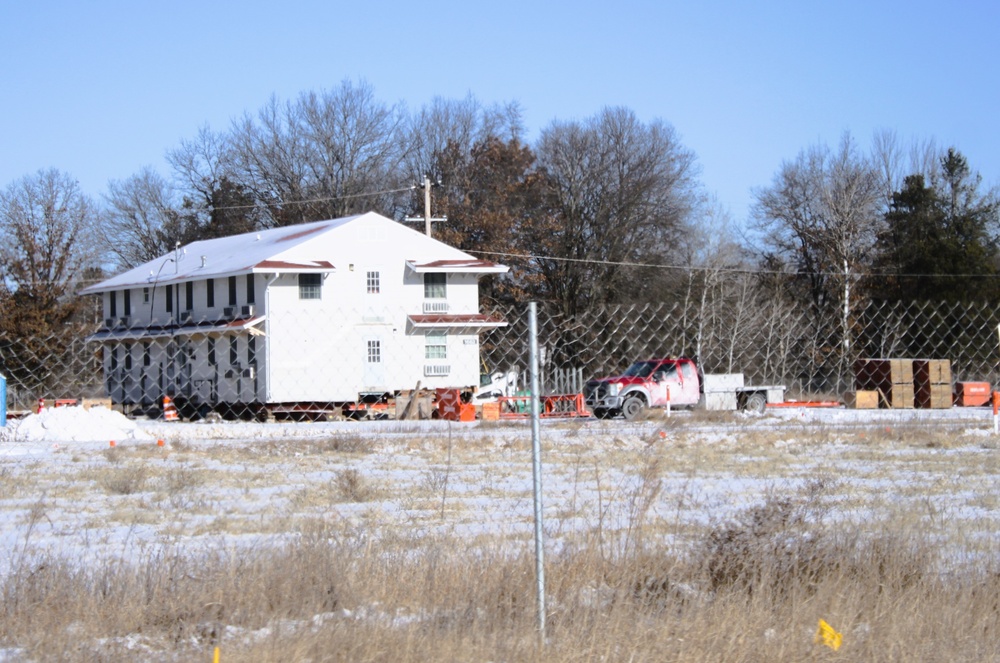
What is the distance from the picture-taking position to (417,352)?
1794 inches

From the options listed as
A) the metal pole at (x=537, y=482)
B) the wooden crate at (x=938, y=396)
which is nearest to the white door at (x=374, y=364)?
the wooden crate at (x=938, y=396)

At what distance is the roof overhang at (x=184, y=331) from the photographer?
42.2 metres

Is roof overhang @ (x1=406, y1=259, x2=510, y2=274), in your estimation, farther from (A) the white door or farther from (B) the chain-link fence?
(A) the white door

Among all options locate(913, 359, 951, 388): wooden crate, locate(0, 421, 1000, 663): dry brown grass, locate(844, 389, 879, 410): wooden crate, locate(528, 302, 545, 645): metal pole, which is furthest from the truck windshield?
locate(528, 302, 545, 645): metal pole

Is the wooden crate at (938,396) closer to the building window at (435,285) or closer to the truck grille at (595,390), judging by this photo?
the truck grille at (595,390)

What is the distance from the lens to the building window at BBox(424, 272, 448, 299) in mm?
46781

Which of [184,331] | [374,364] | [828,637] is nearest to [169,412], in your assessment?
[184,331]

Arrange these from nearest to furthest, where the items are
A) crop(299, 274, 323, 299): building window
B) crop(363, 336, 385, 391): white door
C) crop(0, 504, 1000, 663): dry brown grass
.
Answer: crop(0, 504, 1000, 663): dry brown grass → crop(299, 274, 323, 299): building window → crop(363, 336, 385, 391): white door

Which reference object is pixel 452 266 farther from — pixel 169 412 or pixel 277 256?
pixel 169 412

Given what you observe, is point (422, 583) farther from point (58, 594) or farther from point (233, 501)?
point (233, 501)

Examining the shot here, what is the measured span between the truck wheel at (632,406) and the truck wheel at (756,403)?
3.63 m

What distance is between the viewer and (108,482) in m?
14.3

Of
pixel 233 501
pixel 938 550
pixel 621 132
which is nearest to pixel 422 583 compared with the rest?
pixel 938 550

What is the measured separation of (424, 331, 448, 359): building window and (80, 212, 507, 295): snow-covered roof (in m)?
2.70
